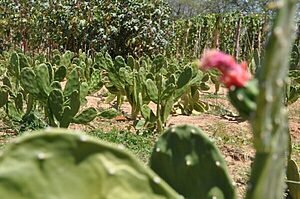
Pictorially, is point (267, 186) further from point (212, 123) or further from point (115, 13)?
point (115, 13)

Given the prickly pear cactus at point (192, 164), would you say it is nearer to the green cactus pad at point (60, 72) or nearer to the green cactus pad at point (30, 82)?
the green cactus pad at point (30, 82)

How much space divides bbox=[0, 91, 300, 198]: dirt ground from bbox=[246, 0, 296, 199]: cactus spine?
7.97 ft

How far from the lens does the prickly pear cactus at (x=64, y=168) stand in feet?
2.60

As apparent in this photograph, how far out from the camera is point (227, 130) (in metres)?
5.06

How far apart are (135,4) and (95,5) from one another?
817mm

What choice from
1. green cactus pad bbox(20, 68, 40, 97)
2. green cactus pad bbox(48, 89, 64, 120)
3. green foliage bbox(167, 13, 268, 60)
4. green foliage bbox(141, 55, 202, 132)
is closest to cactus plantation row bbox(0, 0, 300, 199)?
green cactus pad bbox(48, 89, 64, 120)

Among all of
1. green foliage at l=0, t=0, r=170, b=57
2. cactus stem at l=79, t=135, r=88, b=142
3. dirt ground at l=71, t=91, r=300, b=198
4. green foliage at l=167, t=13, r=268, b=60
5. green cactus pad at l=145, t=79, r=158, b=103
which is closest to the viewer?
cactus stem at l=79, t=135, r=88, b=142

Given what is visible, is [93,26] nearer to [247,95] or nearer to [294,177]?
[294,177]

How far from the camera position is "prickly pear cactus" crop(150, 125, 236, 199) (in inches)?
41.5

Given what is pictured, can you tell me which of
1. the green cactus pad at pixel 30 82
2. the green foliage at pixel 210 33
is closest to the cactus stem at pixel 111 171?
the green cactus pad at pixel 30 82

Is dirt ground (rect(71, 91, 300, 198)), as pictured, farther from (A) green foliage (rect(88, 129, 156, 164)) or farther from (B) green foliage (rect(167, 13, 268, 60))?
(B) green foliage (rect(167, 13, 268, 60))

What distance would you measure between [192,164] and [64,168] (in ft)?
1.07

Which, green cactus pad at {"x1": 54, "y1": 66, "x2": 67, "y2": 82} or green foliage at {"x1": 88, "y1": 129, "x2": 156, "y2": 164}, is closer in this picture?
green foliage at {"x1": 88, "y1": 129, "x2": 156, "y2": 164}

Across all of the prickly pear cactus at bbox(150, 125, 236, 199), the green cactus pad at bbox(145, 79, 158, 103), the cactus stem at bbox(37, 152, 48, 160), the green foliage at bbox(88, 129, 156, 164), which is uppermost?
the green cactus pad at bbox(145, 79, 158, 103)
